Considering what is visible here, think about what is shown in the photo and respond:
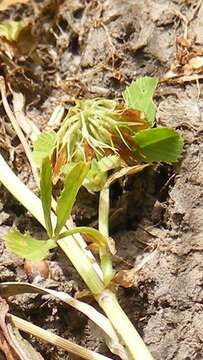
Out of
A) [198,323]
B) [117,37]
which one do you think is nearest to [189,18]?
[117,37]

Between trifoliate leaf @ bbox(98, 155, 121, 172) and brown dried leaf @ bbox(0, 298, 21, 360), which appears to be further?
trifoliate leaf @ bbox(98, 155, 121, 172)

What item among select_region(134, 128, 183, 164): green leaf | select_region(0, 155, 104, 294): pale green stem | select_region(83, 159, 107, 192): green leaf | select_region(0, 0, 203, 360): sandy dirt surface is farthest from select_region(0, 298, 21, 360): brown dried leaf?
select_region(134, 128, 183, 164): green leaf

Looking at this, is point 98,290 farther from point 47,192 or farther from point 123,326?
point 47,192

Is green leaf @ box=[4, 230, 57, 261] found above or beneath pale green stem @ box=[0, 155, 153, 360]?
above

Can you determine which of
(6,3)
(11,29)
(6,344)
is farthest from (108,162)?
(6,3)

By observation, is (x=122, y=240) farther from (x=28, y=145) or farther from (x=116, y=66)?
(x=116, y=66)

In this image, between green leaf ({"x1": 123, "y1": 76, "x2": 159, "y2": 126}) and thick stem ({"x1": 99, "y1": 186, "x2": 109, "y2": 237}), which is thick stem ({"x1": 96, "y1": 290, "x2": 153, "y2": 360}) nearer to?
thick stem ({"x1": 99, "y1": 186, "x2": 109, "y2": 237})

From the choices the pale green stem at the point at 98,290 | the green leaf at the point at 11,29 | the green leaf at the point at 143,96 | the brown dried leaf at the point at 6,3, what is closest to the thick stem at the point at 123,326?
the pale green stem at the point at 98,290

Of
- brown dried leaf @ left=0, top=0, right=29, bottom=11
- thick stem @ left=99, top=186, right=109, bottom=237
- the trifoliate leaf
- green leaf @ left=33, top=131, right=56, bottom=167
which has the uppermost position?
brown dried leaf @ left=0, top=0, right=29, bottom=11
